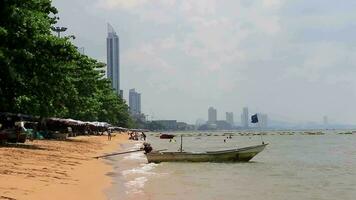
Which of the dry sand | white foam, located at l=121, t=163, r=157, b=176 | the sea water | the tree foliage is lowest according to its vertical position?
the sea water

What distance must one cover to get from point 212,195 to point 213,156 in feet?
52.7

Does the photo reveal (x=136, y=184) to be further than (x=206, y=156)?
No

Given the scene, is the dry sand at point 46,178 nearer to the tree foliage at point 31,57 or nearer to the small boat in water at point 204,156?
the tree foliage at point 31,57

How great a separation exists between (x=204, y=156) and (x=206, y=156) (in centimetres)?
15

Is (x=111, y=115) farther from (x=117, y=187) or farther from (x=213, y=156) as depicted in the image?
(x=117, y=187)

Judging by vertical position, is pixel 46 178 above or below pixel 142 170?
above

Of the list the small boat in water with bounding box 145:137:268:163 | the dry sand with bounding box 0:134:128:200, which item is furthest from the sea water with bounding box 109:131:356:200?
the dry sand with bounding box 0:134:128:200

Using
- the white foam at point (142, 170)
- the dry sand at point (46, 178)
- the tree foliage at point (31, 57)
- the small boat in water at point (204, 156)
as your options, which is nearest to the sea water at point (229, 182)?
the white foam at point (142, 170)

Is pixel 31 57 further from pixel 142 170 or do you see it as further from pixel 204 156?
pixel 204 156

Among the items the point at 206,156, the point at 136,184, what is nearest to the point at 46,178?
the point at 136,184

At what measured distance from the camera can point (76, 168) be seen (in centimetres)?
2531

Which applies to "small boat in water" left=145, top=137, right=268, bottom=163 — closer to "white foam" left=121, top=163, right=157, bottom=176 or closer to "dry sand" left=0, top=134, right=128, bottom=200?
"white foam" left=121, top=163, right=157, bottom=176

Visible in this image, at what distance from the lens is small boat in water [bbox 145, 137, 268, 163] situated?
34.4m

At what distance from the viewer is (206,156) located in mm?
35656
